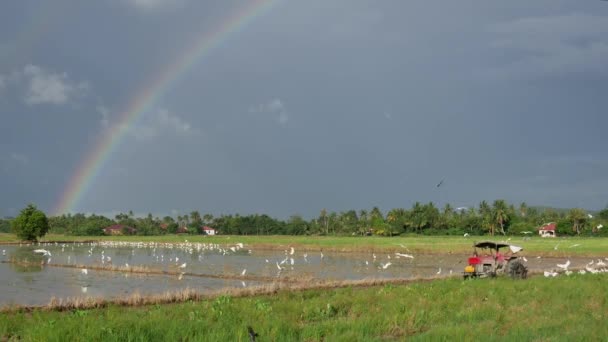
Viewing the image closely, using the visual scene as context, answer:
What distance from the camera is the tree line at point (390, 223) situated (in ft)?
370

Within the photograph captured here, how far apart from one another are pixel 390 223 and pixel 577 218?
36.6 m

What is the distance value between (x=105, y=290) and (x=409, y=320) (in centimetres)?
1818

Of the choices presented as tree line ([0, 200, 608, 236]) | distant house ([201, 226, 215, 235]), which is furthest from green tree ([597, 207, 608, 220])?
distant house ([201, 226, 215, 235])

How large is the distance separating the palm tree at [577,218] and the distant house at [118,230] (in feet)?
346

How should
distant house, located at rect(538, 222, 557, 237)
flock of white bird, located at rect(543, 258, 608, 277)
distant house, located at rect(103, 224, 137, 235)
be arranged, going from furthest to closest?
distant house, located at rect(103, 224, 137, 235)
distant house, located at rect(538, 222, 557, 237)
flock of white bird, located at rect(543, 258, 608, 277)

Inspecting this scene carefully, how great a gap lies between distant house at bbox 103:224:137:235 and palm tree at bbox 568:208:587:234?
106 m

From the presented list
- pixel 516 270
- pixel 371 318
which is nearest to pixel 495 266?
pixel 516 270

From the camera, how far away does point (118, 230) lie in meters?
164

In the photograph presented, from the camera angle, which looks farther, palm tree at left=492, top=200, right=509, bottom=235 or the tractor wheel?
palm tree at left=492, top=200, right=509, bottom=235

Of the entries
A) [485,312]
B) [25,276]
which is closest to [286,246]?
[25,276]

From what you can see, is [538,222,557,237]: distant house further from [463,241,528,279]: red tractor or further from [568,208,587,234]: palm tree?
[463,241,528,279]: red tractor

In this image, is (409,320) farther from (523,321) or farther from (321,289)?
(321,289)

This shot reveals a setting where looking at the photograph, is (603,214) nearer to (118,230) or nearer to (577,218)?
(577,218)

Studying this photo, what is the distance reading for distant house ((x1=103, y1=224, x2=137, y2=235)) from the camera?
15350cm
